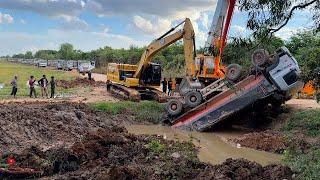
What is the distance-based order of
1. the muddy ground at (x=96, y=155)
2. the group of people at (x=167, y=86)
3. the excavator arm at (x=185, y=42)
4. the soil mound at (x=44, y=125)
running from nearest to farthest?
the muddy ground at (x=96, y=155) → the soil mound at (x=44, y=125) → the excavator arm at (x=185, y=42) → the group of people at (x=167, y=86)

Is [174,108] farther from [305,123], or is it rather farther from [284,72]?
[305,123]

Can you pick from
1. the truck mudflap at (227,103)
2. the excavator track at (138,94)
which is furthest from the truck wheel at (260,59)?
the excavator track at (138,94)

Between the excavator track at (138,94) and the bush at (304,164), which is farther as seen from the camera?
the excavator track at (138,94)

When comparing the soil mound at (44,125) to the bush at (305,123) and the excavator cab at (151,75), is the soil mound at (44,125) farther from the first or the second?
the excavator cab at (151,75)

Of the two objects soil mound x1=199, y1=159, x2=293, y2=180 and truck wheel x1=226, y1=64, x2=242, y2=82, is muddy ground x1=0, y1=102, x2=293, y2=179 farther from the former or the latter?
truck wheel x1=226, y1=64, x2=242, y2=82

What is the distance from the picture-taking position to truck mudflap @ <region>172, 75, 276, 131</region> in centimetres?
2178

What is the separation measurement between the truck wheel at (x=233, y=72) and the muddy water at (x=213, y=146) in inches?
97.3

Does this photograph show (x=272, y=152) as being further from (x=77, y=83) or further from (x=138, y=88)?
(x=77, y=83)

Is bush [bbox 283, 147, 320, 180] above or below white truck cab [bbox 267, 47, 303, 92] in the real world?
below

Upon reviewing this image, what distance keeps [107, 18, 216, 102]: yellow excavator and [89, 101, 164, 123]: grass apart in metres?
2.29

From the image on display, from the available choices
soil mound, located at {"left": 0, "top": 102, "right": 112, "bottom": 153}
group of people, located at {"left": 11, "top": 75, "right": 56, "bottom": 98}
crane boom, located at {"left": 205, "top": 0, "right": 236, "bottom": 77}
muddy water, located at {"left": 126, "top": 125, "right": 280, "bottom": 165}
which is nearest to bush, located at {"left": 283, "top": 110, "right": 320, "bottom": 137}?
muddy water, located at {"left": 126, "top": 125, "right": 280, "bottom": 165}

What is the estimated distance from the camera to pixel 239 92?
22141 mm

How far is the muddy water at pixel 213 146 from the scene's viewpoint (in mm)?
17719

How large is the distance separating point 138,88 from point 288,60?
12610mm
